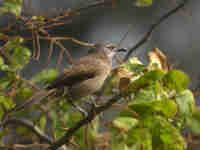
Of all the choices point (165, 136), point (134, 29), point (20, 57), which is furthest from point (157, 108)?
point (134, 29)

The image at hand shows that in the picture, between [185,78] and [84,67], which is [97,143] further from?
[185,78]

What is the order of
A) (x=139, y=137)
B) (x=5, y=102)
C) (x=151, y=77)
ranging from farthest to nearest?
(x=5, y=102)
(x=151, y=77)
(x=139, y=137)

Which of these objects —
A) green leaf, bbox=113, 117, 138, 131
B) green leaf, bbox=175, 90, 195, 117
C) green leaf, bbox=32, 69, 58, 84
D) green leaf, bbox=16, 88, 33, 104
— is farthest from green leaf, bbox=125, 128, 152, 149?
green leaf, bbox=16, 88, 33, 104

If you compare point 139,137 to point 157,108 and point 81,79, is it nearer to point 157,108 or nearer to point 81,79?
point 157,108

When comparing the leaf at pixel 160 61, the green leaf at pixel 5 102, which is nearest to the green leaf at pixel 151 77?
the leaf at pixel 160 61

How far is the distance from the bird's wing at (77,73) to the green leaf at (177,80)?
2131 mm

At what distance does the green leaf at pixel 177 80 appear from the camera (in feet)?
6.82

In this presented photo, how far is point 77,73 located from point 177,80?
249cm

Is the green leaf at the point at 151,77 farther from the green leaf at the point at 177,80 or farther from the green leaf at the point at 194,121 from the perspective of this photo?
the green leaf at the point at 194,121

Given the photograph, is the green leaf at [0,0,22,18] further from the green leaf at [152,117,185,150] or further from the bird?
the green leaf at [152,117,185,150]

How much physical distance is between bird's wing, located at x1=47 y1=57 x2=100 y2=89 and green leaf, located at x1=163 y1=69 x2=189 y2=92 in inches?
83.9

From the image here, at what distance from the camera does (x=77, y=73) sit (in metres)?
4.45

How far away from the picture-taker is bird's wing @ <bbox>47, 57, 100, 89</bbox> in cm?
413

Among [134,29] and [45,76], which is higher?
[134,29]
